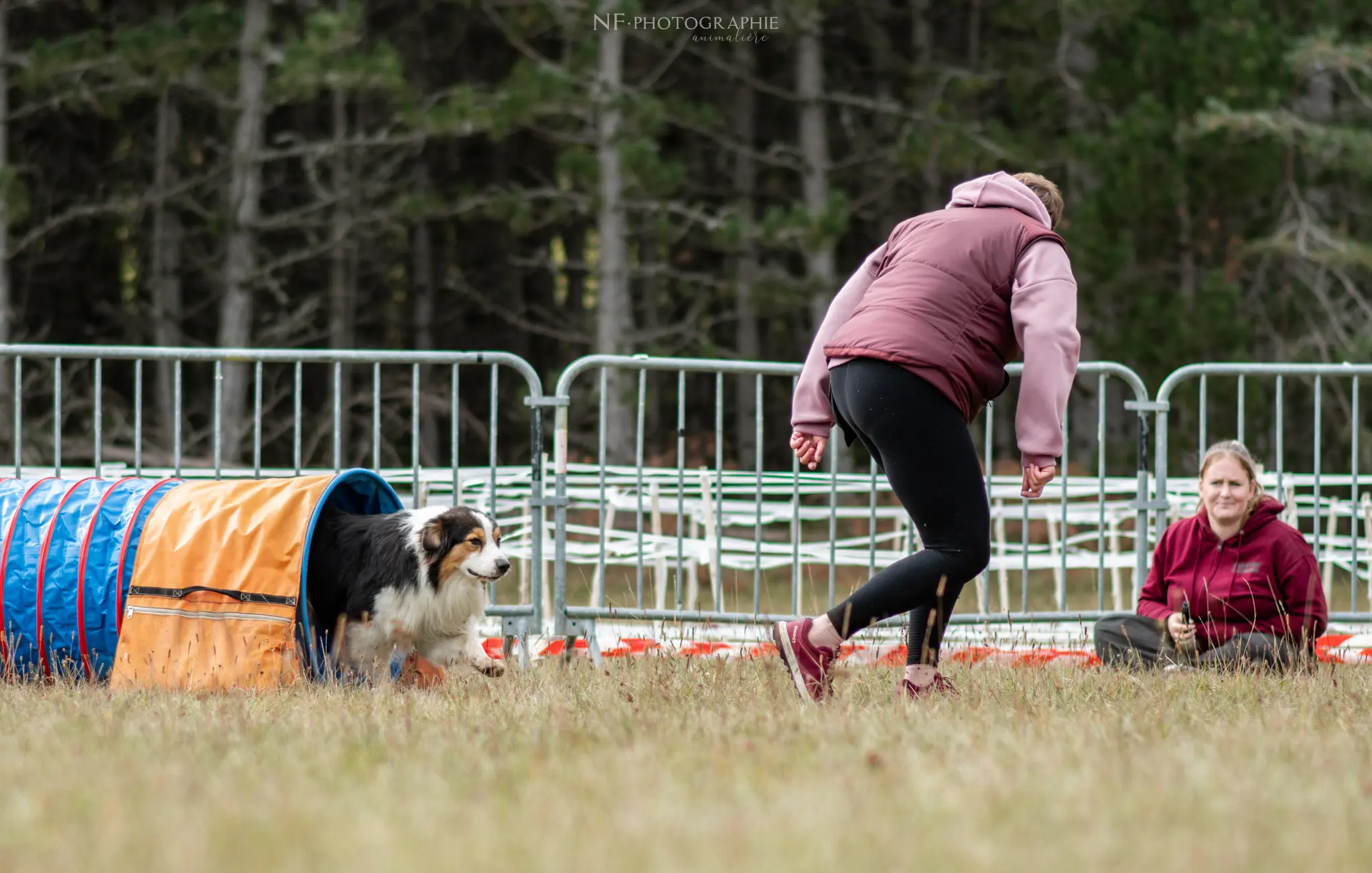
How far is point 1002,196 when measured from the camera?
4.56 meters

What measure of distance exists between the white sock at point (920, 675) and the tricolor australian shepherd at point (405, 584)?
5.00ft

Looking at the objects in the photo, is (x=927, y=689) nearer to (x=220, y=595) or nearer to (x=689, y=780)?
(x=689, y=780)

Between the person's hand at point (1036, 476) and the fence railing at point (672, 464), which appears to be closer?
the person's hand at point (1036, 476)

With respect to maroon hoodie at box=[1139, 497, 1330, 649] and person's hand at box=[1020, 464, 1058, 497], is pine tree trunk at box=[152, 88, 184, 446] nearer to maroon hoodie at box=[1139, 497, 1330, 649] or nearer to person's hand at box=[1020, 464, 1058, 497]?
maroon hoodie at box=[1139, 497, 1330, 649]

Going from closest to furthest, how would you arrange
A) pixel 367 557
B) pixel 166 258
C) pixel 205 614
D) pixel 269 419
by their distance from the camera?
pixel 205 614 → pixel 367 557 → pixel 166 258 → pixel 269 419

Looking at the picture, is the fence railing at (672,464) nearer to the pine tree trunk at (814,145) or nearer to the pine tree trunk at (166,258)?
the pine tree trunk at (166,258)

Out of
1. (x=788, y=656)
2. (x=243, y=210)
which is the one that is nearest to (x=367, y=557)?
(x=788, y=656)

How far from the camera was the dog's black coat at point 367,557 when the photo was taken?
531 centimetres

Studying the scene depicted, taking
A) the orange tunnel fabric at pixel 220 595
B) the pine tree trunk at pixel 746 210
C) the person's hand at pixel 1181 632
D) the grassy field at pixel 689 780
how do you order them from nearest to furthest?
1. the grassy field at pixel 689 780
2. the orange tunnel fabric at pixel 220 595
3. the person's hand at pixel 1181 632
4. the pine tree trunk at pixel 746 210

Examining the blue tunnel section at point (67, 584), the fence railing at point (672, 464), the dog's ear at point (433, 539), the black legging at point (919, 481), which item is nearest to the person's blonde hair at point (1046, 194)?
the black legging at point (919, 481)

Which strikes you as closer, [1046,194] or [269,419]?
[1046,194]

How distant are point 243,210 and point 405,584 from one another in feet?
43.0

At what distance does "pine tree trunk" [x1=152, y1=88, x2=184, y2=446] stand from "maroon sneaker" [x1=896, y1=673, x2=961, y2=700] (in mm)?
16245

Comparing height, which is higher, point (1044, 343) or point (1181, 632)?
point (1044, 343)
